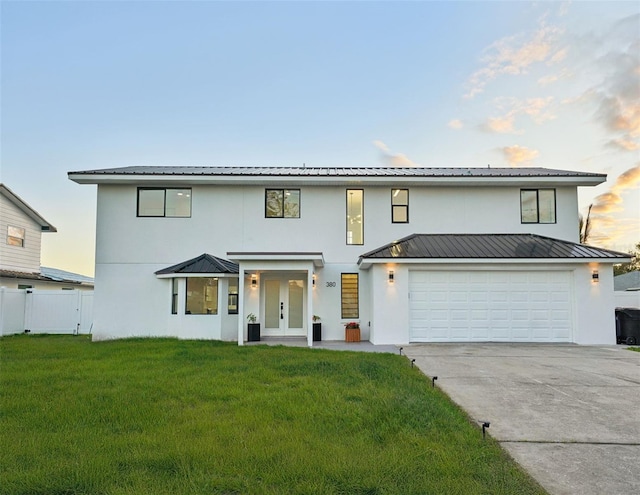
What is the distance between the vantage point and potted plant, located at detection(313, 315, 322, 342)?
13312 mm

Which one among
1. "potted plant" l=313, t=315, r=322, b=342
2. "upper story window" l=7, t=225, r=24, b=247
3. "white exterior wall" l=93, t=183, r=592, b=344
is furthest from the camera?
"upper story window" l=7, t=225, r=24, b=247

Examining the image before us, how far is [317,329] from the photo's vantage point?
13.4 meters

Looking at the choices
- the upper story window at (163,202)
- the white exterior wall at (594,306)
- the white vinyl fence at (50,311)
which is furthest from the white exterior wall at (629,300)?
the white vinyl fence at (50,311)

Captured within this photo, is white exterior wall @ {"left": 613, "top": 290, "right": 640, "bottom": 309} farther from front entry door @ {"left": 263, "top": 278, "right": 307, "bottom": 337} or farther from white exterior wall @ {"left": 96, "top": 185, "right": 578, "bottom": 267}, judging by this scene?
front entry door @ {"left": 263, "top": 278, "right": 307, "bottom": 337}

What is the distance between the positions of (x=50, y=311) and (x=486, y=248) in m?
16.6

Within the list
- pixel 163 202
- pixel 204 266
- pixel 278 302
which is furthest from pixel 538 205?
pixel 163 202

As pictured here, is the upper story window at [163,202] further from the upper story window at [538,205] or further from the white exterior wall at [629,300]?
the white exterior wall at [629,300]

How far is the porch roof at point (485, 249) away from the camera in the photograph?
12.2 m

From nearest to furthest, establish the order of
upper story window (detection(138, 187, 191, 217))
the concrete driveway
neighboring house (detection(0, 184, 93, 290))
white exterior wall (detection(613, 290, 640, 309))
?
the concrete driveway < upper story window (detection(138, 187, 191, 217)) < white exterior wall (detection(613, 290, 640, 309)) < neighboring house (detection(0, 184, 93, 290))

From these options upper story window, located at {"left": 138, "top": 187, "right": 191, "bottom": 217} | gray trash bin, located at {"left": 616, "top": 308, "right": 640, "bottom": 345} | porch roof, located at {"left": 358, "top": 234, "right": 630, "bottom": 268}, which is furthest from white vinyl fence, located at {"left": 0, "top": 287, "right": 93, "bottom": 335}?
gray trash bin, located at {"left": 616, "top": 308, "right": 640, "bottom": 345}

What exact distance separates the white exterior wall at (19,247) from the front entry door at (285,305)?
44.2ft

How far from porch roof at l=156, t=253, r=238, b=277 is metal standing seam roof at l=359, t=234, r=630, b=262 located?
4.44 meters

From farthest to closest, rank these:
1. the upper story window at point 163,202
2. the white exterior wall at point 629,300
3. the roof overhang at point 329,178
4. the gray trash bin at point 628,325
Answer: the white exterior wall at point 629,300 → the upper story window at point 163,202 → the roof overhang at point 329,178 → the gray trash bin at point 628,325

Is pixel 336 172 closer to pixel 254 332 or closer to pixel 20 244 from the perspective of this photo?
pixel 254 332
